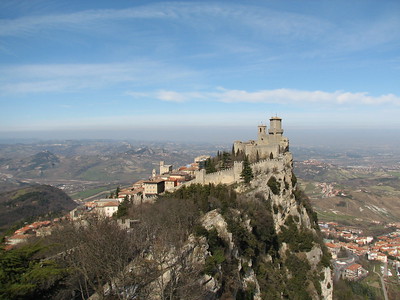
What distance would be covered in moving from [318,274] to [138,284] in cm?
2802

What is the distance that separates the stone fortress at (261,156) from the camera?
4080 centimetres

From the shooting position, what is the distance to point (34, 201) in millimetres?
117688

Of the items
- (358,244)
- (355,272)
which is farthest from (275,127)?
(358,244)

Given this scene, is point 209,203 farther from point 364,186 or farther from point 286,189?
point 364,186

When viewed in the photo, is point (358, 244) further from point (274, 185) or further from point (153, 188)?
point (153, 188)

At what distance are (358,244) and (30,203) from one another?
112 metres

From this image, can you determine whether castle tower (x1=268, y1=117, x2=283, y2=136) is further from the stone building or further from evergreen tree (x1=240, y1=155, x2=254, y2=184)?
evergreen tree (x1=240, y1=155, x2=254, y2=184)

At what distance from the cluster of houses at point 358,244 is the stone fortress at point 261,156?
137 ft

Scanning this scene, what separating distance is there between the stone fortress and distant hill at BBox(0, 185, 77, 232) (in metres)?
69.2

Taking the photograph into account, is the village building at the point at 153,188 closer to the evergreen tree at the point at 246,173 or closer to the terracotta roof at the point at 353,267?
the evergreen tree at the point at 246,173

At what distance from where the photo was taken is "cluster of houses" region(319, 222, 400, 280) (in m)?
74.3

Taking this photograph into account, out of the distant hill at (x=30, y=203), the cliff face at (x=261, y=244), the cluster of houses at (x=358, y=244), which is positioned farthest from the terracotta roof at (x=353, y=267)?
the distant hill at (x=30, y=203)

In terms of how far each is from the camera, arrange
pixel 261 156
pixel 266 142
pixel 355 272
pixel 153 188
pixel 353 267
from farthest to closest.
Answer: pixel 353 267 → pixel 355 272 → pixel 266 142 → pixel 261 156 → pixel 153 188

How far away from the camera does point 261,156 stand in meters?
46.8
